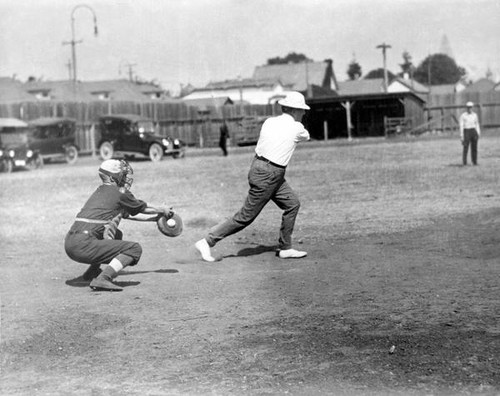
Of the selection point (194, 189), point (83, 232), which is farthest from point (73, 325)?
point (194, 189)

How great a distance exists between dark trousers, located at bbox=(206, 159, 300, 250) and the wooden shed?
150 ft

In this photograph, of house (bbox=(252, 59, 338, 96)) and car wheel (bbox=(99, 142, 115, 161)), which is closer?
car wheel (bbox=(99, 142, 115, 161))

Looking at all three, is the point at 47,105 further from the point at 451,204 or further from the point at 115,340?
the point at 115,340

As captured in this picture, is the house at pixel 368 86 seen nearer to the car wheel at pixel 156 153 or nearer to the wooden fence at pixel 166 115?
the wooden fence at pixel 166 115

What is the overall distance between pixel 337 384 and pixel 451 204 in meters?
9.47

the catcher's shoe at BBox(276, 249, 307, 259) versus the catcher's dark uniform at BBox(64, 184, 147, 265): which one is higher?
the catcher's dark uniform at BBox(64, 184, 147, 265)

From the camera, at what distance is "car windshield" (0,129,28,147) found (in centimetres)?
3412

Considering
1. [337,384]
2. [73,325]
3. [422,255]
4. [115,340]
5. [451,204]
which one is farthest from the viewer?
[451,204]

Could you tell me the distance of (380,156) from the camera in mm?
28922

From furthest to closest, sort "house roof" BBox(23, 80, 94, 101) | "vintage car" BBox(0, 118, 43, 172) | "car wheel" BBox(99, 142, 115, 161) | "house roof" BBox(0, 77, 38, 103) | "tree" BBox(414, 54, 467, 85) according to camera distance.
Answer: "tree" BBox(414, 54, 467, 85), "house roof" BBox(23, 80, 94, 101), "house roof" BBox(0, 77, 38, 103), "car wheel" BBox(99, 142, 115, 161), "vintage car" BBox(0, 118, 43, 172)

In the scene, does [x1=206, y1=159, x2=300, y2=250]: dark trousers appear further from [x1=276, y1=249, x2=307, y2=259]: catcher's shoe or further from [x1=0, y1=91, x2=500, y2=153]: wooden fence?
[x1=0, y1=91, x2=500, y2=153]: wooden fence

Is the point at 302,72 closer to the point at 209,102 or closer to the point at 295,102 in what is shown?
the point at 209,102

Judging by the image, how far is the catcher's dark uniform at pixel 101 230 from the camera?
7387 millimetres

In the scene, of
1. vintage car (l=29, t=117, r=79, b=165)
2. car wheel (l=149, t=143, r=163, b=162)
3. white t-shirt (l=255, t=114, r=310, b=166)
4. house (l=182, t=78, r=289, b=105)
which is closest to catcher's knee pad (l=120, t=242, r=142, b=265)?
white t-shirt (l=255, t=114, r=310, b=166)
